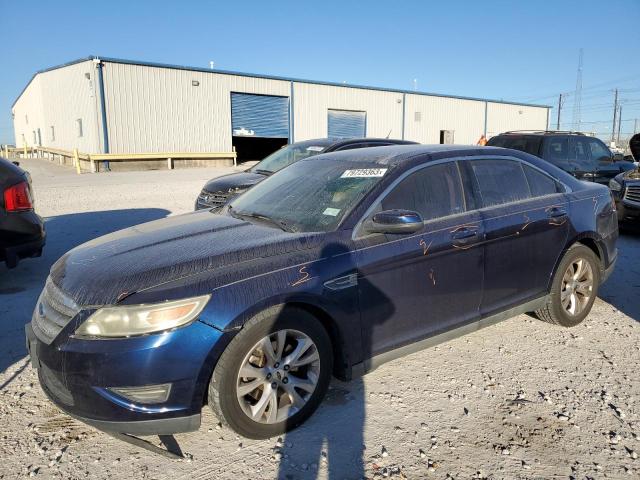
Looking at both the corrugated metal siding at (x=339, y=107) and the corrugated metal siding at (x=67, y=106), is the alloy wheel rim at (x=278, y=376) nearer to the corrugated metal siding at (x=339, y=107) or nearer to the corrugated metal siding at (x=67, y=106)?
the corrugated metal siding at (x=67, y=106)

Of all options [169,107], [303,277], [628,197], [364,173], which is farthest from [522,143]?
[169,107]

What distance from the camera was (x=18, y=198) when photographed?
5453 mm

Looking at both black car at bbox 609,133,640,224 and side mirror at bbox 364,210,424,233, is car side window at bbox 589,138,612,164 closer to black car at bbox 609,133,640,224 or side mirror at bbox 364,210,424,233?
black car at bbox 609,133,640,224

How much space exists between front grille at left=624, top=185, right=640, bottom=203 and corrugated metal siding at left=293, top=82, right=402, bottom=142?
843 inches

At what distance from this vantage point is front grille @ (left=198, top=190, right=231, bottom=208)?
25.5 ft

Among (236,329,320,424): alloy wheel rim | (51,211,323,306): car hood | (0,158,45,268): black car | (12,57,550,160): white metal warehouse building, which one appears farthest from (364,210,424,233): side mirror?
(12,57,550,160): white metal warehouse building

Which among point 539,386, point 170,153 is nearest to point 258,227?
point 539,386

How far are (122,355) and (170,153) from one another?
2433cm

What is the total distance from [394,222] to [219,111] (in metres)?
25.7

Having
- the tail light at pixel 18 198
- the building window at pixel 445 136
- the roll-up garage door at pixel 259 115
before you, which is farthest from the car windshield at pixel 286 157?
the building window at pixel 445 136

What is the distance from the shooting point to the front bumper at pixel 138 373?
2471 millimetres

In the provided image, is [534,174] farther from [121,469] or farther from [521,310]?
[121,469]

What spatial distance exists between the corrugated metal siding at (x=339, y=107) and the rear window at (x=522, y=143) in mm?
18161

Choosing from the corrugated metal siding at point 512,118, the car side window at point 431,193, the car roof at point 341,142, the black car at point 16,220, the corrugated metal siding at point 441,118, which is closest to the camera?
the car side window at point 431,193
